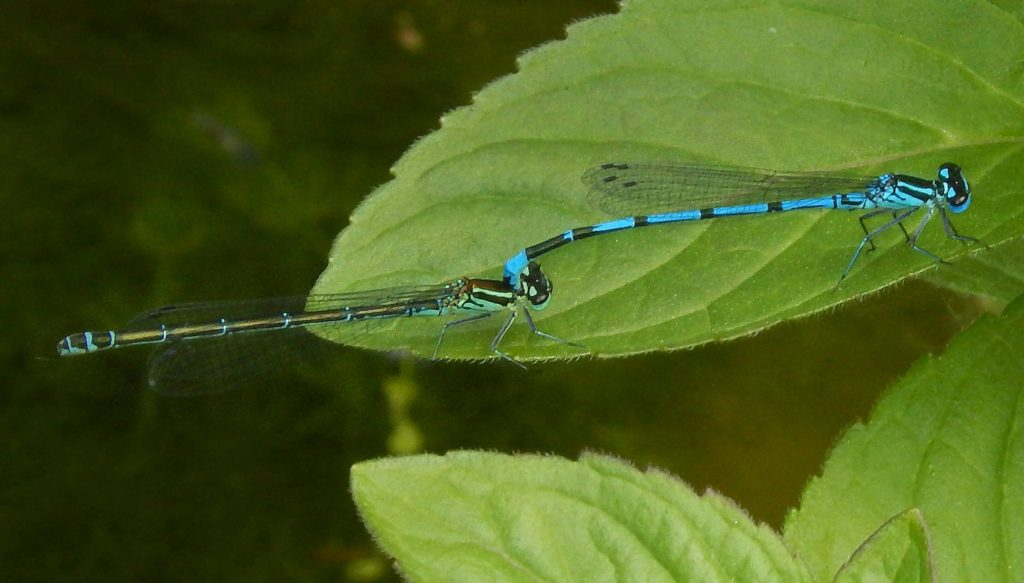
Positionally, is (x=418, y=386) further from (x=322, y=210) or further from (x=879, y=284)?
(x=879, y=284)

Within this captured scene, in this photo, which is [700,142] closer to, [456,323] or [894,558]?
[456,323]

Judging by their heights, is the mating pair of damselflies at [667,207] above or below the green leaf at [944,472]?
above

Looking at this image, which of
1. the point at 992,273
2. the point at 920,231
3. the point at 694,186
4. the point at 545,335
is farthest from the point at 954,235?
the point at 545,335

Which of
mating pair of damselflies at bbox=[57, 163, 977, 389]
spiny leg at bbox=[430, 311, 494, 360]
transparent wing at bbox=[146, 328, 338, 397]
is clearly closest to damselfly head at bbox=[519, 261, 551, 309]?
mating pair of damselflies at bbox=[57, 163, 977, 389]

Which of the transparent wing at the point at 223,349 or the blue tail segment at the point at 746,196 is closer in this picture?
the blue tail segment at the point at 746,196

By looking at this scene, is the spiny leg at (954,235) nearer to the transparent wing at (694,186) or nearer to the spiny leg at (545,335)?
the transparent wing at (694,186)

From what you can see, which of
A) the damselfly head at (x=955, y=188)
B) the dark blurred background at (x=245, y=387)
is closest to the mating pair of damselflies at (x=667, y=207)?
the damselfly head at (x=955, y=188)
